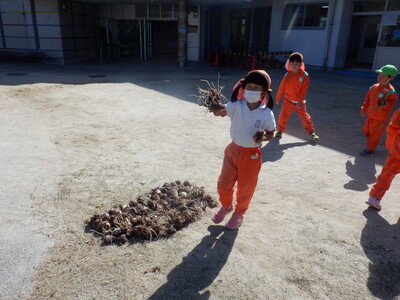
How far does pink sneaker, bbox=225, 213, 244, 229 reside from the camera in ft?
11.3

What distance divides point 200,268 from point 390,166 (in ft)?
8.33

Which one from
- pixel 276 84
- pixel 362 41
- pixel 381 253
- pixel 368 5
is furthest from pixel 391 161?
pixel 362 41

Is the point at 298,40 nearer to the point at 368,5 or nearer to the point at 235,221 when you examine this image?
the point at 368,5

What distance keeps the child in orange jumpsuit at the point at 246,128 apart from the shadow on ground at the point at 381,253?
4.20 feet

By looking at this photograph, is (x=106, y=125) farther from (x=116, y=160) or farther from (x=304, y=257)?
(x=304, y=257)

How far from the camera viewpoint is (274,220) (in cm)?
366

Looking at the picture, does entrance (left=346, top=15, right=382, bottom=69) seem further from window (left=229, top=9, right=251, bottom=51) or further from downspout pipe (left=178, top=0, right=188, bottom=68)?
downspout pipe (left=178, top=0, right=188, bottom=68)

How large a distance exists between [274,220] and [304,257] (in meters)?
0.65

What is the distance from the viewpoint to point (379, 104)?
542 cm

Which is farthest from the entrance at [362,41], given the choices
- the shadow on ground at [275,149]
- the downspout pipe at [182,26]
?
the shadow on ground at [275,149]

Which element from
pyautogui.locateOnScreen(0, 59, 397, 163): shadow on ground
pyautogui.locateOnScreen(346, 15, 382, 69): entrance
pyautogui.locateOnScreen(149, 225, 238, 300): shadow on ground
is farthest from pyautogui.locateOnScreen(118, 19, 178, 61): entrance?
pyautogui.locateOnScreen(149, 225, 238, 300): shadow on ground

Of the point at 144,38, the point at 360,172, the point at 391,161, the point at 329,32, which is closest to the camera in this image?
the point at 391,161

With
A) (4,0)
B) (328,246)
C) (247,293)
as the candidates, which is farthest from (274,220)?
(4,0)

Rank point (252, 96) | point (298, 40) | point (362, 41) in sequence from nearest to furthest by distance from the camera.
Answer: point (252, 96) → point (298, 40) → point (362, 41)
